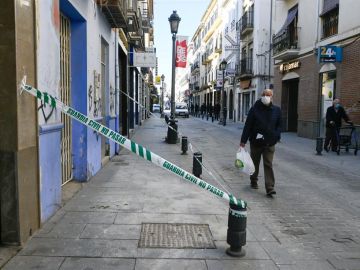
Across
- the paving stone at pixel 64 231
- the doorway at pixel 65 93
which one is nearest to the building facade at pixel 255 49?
the doorway at pixel 65 93

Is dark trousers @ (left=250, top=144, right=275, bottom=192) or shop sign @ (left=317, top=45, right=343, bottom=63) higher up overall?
shop sign @ (left=317, top=45, right=343, bottom=63)

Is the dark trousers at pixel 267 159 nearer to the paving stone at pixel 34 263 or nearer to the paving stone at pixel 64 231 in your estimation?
the paving stone at pixel 64 231

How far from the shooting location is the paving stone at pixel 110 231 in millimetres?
4676

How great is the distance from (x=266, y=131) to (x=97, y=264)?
4.14m

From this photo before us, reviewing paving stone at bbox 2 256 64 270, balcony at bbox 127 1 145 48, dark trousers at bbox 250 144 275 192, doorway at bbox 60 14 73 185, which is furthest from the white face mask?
balcony at bbox 127 1 145 48

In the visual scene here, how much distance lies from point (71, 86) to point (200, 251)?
4.47 meters

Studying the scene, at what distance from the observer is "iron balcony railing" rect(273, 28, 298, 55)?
69.1 feet

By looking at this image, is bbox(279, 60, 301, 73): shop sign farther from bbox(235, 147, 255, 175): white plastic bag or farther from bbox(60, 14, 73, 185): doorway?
bbox(60, 14, 73, 185): doorway

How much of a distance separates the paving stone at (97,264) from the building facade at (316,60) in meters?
12.9

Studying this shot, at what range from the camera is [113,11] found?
9.59 meters

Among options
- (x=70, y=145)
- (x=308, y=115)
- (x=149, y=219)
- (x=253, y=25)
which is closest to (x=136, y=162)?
(x=70, y=145)

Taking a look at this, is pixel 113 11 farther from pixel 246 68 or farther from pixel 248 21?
pixel 246 68

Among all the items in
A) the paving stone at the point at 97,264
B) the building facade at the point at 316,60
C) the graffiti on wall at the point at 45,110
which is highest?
the building facade at the point at 316,60

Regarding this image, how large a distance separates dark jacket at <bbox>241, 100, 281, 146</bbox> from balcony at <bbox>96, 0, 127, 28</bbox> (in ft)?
13.6
